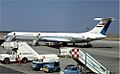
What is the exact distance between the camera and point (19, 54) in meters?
31.7

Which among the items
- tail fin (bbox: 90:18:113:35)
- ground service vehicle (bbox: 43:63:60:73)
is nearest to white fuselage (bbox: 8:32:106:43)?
tail fin (bbox: 90:18:113:35)

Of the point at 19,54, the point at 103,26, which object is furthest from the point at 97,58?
the point at 103,26

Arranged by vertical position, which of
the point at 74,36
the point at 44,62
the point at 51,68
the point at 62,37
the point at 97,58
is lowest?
the point at 97,58

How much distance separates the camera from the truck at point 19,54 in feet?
103

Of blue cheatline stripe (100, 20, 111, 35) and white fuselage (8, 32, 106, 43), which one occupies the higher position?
blue cheatline stripe (100, 20, 111, 35)

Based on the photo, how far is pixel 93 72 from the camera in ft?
76.6

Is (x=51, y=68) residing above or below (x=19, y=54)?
below

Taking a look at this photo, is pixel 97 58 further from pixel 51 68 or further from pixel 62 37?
pixel 62 37

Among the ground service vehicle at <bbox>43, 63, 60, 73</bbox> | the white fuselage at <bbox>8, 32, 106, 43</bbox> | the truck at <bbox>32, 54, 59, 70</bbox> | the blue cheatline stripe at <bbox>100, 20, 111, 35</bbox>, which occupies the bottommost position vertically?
the ground service vehicle at <bbox>43, 63, 60, 73</bbox>

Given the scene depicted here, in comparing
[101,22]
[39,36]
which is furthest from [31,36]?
[101,22]

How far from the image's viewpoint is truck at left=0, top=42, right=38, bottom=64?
103 feet

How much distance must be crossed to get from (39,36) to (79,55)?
47660 millimetres

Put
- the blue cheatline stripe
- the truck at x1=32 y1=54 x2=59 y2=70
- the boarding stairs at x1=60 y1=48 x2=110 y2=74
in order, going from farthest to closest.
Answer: the blue cheatline stripe → the truck at x1=32 y1=54 x2=59 y2=70 → the boarding stairs at x1=60 y1=48 x2=110 y2=74

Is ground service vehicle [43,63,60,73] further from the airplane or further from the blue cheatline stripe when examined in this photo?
the blue cheatline stripe
